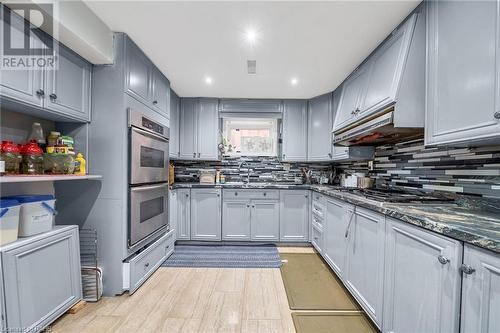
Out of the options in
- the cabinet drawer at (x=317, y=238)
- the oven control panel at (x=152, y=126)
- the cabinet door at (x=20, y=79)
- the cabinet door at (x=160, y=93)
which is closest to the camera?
the cabinet door at (x=20, y=79)

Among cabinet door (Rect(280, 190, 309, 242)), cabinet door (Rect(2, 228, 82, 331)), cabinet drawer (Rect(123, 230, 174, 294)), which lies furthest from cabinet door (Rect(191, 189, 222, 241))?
cabinet door (Rect(2, 228, 82, 331))

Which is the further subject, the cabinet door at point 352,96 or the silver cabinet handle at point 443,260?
the cabinet door at point 352,96

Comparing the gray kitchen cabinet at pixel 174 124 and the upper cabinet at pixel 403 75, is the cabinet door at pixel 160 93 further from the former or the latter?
the upper cabinet at pixel 403 75

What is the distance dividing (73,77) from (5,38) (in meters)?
0.49

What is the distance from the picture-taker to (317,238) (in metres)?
2.92

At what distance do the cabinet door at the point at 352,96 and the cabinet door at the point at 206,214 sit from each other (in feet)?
6.51

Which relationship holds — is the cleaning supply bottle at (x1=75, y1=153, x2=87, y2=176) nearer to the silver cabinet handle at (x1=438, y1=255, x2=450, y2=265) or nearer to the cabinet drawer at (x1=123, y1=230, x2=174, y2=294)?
the cabinet drawer at (x1=123, y1=230, x2=174, y2=294)

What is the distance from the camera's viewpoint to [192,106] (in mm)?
3512

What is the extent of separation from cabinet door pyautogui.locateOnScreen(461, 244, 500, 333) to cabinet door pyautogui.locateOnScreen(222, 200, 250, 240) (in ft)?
8.30

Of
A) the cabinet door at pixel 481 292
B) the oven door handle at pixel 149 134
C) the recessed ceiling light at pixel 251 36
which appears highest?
the recessed ceiling light at pixel 251 36

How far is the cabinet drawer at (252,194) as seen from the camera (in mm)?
3232

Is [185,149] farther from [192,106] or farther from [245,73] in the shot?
[245,73]

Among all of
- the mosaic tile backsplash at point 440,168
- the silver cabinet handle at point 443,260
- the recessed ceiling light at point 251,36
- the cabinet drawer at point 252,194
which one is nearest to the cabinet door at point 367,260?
the silver cabinet handle at point 443,260

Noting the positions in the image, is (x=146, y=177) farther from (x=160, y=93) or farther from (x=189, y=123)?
(x=189, y=123)
